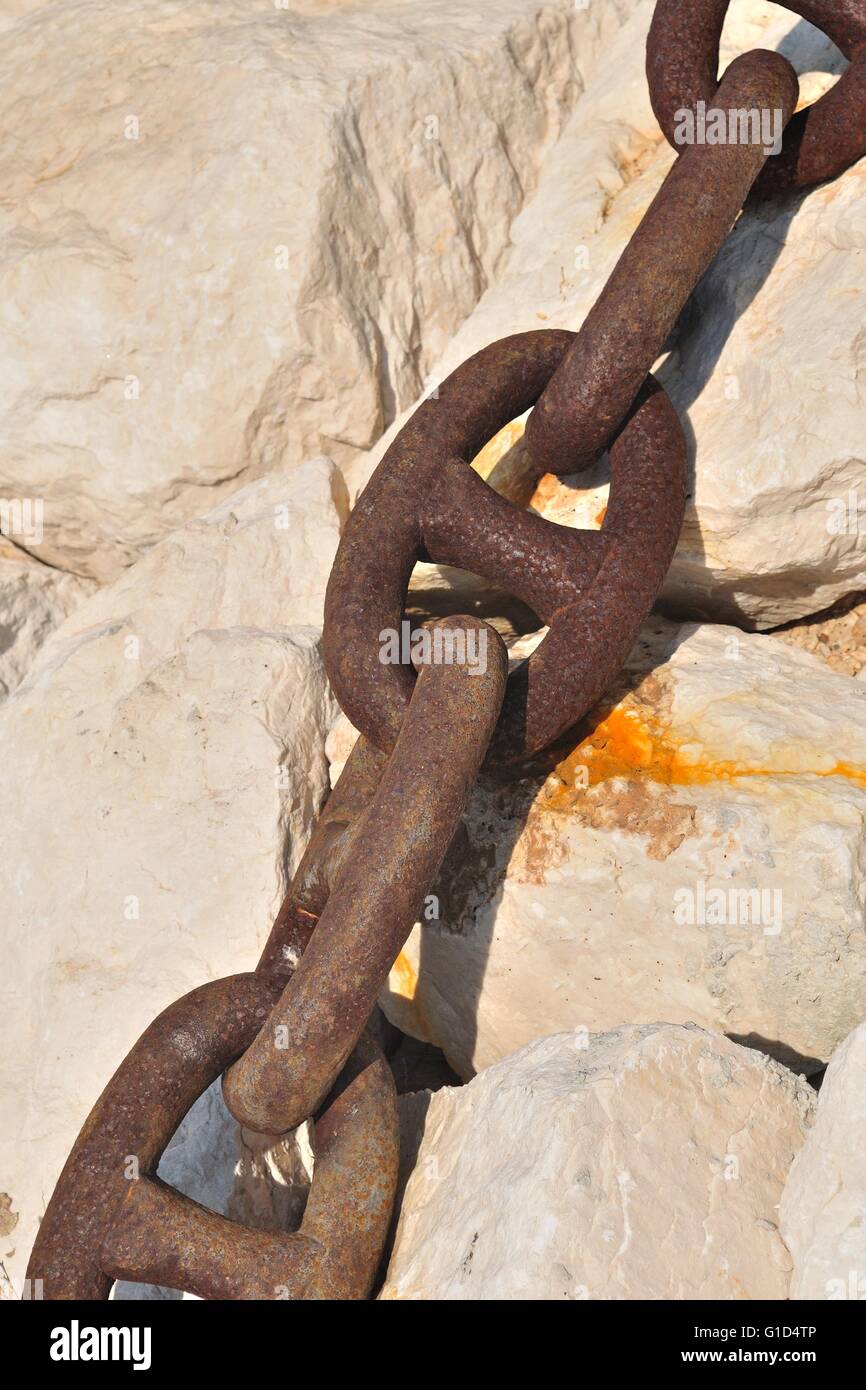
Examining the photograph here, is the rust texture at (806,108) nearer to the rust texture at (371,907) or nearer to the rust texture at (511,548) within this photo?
the rust texture at (511,548)

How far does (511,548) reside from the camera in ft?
9.52

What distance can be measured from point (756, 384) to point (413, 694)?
126 cm

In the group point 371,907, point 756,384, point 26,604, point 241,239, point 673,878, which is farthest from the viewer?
point 26,604

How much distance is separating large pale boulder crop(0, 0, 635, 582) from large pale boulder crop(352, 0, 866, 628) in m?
0.25

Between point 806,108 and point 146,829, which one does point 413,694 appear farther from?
point 806,108

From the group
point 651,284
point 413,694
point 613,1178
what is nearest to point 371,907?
point 413,694

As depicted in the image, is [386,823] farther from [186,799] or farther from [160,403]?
[160,403]

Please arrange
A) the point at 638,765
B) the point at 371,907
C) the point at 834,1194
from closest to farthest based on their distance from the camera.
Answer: the point at 834,1194, the point at 371,907, the point at 638,765

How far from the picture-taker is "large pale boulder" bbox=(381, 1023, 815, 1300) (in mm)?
2217

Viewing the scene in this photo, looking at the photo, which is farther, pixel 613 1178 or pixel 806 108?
pixel 806 108

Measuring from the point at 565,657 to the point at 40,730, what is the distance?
1.48m

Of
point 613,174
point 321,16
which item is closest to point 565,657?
point 613,174

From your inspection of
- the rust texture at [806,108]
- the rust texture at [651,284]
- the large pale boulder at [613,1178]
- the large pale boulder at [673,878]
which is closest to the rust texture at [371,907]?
the large pale boulder at [613,1178]

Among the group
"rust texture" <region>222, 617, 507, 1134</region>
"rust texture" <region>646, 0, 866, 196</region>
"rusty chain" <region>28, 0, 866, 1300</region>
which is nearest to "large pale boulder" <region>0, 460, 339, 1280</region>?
"rusty chain" <region>28, 0, 866, 1300</region>
